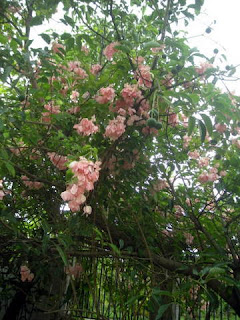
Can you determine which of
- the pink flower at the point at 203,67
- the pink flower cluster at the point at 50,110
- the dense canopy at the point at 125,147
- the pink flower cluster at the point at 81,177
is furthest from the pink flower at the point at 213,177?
the pink flower cluster at the point at 81,177

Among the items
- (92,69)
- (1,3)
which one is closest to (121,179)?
(92,69)

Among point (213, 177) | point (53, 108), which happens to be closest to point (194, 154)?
point (213, 177)

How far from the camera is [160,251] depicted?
8.51ft

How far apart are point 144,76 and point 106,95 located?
0.24 metres

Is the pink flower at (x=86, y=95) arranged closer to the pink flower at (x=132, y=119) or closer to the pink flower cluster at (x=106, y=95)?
the pink flower cluster at (x=106, y=95)

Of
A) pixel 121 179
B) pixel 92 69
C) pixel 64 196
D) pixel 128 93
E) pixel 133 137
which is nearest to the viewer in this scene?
pixel 64 196

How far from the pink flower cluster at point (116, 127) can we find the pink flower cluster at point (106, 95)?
130 millimetres

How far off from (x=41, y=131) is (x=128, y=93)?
84 cm

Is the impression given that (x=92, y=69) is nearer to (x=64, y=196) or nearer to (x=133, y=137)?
(x=133, y=137)

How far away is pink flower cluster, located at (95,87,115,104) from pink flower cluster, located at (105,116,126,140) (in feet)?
0.43

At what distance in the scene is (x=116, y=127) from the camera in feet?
6.20

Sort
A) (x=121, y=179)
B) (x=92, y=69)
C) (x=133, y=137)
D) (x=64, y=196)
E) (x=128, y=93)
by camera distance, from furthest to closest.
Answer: (x=92, y=69) → (x=121, y=179) → (x=133, y=137) → (x=128, y=93) → (x=64, y=196)

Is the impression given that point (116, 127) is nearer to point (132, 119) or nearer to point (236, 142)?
point (132, 119)

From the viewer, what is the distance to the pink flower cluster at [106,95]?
1922 millimetres
